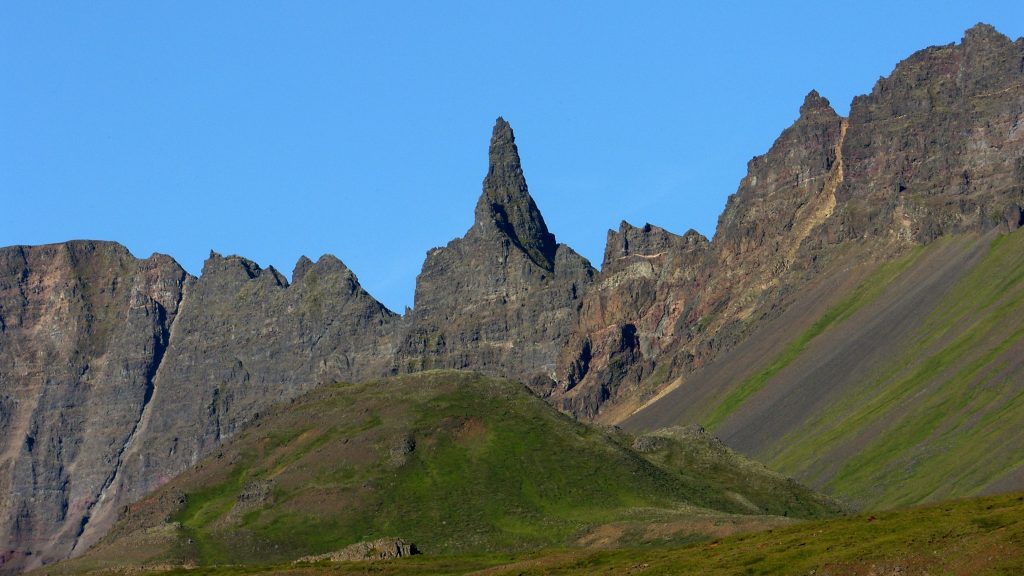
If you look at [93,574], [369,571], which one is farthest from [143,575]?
[369,571]

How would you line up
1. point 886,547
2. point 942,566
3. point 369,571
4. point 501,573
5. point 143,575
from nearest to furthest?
point 942,566 → point 886,547 → point 501,573 → point 369,571 → point 143,575

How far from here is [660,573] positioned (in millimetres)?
136125

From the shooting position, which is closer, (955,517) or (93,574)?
(955,517)

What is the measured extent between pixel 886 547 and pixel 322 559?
88.8 m

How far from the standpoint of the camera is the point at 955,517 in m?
129

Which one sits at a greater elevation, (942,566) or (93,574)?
(93,574)

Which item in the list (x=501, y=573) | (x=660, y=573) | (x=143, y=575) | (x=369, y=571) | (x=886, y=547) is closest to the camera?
(x=886, y=547)

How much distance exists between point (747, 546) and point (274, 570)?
61.3 m

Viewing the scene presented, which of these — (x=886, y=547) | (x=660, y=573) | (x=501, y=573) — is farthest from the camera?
(x=501, y=573)

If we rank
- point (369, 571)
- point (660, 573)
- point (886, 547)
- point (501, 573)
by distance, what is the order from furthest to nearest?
point (369, 571) < point (501, 573) < point (660, 573) < point (886, 547)

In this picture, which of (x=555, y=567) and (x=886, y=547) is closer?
(x=886, y=547)

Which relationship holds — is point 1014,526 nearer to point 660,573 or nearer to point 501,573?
point 660,573

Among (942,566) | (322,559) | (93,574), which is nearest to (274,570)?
(322,559)

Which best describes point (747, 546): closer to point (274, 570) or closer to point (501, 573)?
point (501, 573)
